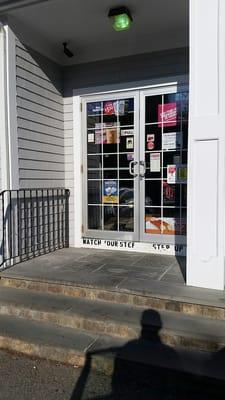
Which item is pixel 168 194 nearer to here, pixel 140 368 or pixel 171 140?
pixel 171 140

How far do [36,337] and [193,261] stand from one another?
55.1 inches

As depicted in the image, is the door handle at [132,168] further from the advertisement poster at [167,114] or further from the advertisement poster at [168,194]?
the advertisement poster at [167,114]

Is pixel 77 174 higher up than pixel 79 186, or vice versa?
pixel 77 174

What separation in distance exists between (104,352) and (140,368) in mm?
293

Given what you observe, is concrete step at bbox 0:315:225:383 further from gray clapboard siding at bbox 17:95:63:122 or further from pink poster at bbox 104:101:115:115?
pink poster at bbox 104:101:115:115

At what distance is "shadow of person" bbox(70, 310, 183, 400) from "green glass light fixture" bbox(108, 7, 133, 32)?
2.93 metres

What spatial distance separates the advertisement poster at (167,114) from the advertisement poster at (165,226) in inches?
45.3

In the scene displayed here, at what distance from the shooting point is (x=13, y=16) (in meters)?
3.99

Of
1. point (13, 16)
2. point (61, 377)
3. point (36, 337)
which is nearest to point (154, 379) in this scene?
point (61, 377)

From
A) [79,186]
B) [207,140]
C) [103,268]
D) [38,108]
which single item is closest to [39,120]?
[38,108]

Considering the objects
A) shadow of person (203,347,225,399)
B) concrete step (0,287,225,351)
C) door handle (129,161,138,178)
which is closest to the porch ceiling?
door handle (129,161,138,178)

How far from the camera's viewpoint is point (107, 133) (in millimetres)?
4848

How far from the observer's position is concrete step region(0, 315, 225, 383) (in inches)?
93.8

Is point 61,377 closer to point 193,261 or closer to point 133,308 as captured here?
point 133,308
